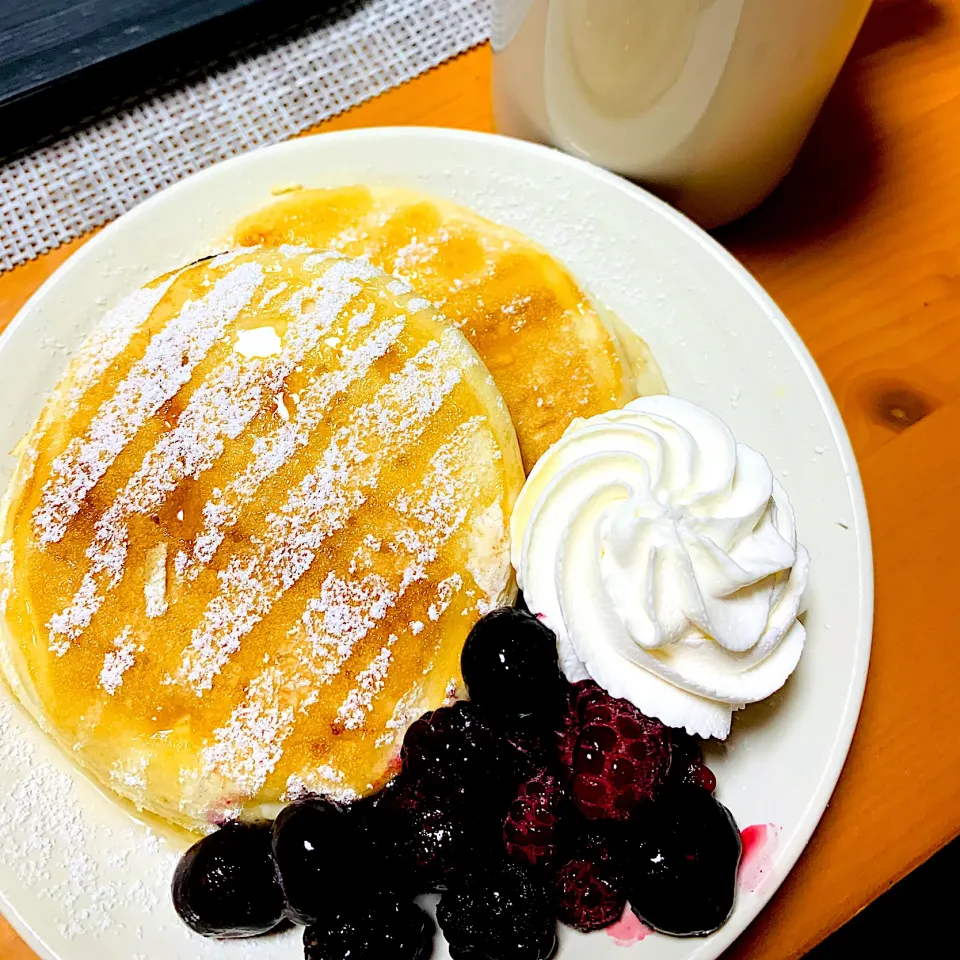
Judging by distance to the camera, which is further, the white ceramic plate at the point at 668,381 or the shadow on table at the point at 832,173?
the shadow on table at the point at 832,173

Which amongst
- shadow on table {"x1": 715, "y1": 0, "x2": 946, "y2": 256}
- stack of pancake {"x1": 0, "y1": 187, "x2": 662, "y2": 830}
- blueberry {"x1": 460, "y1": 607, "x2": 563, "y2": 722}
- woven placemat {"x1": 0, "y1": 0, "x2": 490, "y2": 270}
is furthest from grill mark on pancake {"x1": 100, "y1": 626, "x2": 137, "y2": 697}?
shadow on table {"x1": 715, "y1": 0, "x2": 946, "y2": 256}

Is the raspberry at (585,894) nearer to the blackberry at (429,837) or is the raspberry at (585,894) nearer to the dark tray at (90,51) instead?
the blackberry at (429,837)

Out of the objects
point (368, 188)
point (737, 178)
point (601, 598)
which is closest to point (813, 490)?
point (601, 598)

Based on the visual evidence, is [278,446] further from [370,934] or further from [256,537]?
[370,934]

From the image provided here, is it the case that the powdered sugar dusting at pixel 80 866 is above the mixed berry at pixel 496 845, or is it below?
below

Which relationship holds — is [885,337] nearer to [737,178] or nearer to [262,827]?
[737,178]

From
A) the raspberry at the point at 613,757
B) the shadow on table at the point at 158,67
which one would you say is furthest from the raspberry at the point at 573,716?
the shadow on table at the point at 158,67

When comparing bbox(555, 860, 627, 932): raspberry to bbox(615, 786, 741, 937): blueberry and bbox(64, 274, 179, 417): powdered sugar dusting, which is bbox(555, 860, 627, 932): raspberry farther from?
bbox(64, 274, 179, 417): powdered sugar dusting
